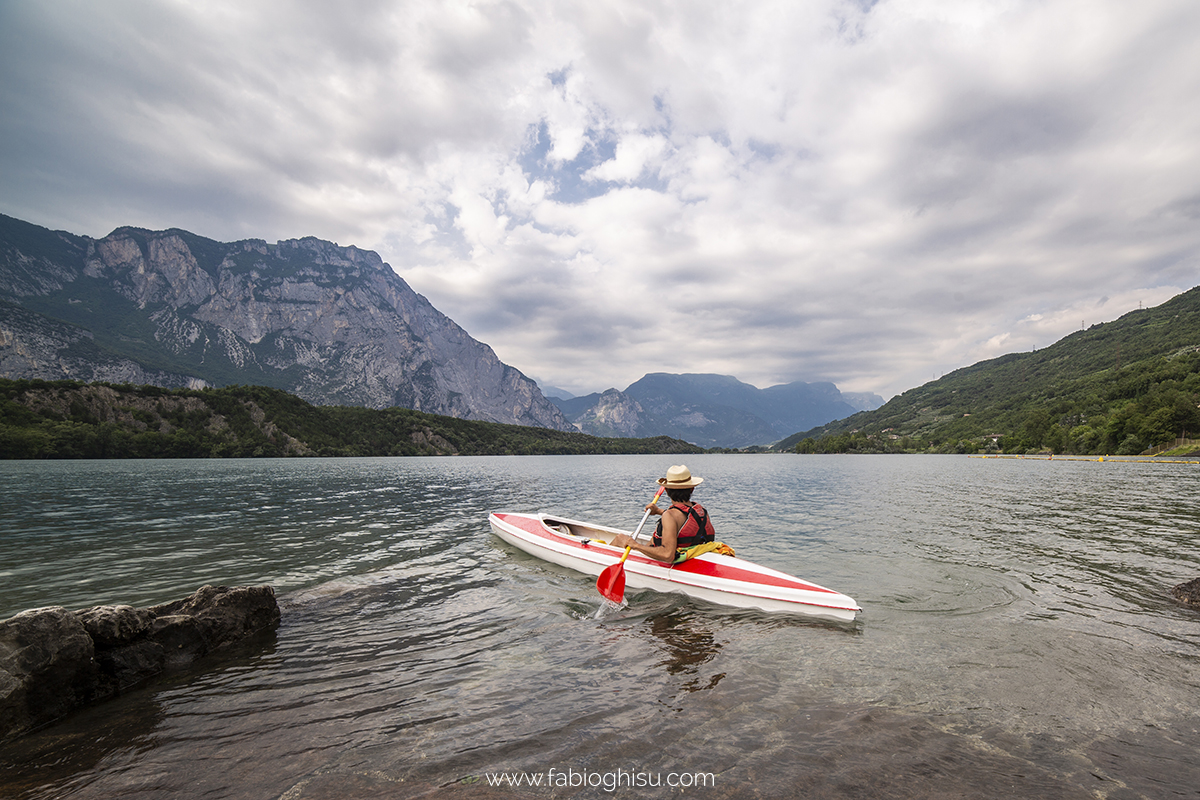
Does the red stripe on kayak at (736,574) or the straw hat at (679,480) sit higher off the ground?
the straw hat at (679,480)

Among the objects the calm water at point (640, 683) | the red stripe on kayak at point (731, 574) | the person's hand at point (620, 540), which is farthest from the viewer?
the person's hand at point (620, 540)

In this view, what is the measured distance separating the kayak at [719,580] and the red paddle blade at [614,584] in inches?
48.7

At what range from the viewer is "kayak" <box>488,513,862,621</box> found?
1014cm

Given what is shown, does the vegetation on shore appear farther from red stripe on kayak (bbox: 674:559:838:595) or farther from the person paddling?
red stripe on kayak (bbox: 674:559:838:595)

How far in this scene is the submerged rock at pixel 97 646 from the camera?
6109mm

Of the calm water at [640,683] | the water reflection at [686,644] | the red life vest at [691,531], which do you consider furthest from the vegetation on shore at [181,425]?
the water reflection at [686,644]

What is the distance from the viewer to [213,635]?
8.67 m

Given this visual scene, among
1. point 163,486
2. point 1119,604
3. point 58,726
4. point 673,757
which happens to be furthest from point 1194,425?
point 163,486

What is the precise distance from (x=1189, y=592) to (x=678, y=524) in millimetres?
11062

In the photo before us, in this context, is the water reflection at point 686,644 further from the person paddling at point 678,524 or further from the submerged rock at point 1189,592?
the submerged rock at point 1189,592

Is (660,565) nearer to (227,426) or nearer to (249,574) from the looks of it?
(249,574)

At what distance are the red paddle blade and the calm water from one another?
48 centimetres

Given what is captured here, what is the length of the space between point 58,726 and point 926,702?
37.2 ft

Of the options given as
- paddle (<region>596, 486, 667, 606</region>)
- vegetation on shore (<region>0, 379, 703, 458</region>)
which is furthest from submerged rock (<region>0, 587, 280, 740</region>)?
vegetation on shore (<region>0, 379, 703, 458</region>)
